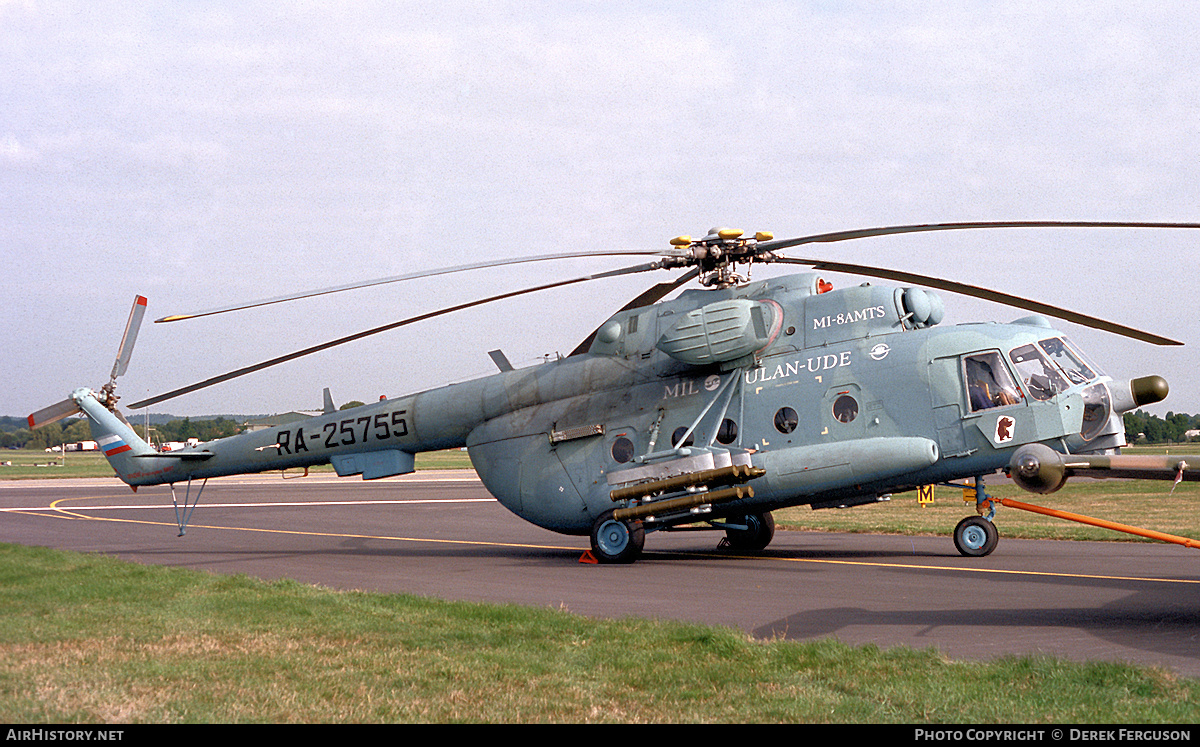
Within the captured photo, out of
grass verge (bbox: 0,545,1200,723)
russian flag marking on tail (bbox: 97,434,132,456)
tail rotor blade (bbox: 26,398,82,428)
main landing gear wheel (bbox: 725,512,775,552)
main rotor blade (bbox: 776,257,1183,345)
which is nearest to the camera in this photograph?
grass verge (bbox: 0,545,1200,723)

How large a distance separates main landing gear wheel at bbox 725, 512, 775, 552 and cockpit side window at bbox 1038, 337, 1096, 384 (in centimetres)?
585

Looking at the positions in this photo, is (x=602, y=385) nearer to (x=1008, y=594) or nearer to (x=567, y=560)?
(x=567, y=560)

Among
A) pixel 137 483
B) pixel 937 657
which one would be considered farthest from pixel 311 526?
pixel 937 657

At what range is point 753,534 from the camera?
18.8 metres

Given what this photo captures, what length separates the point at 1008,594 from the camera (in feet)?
39.6

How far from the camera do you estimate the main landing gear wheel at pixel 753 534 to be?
18656 millimetres

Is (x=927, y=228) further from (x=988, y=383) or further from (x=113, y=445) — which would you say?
(x=113, y=445)

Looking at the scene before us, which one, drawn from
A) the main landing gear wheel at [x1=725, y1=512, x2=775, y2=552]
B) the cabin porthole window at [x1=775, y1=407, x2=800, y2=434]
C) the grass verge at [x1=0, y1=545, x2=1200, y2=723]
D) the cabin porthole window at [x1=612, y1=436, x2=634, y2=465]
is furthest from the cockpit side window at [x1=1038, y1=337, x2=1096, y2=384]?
the grass verge at [x1=0, y1=545, x2=1200, y2=723]

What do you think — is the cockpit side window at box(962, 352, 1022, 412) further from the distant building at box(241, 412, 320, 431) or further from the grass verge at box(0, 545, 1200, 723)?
the distant building at box(241, 412, 320, 431)

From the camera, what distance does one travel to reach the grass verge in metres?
6.49

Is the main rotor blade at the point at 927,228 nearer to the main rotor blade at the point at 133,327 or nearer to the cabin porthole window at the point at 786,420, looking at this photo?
the cabin porthole window at the point at 786,420

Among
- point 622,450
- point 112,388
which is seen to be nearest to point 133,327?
point 112,388
